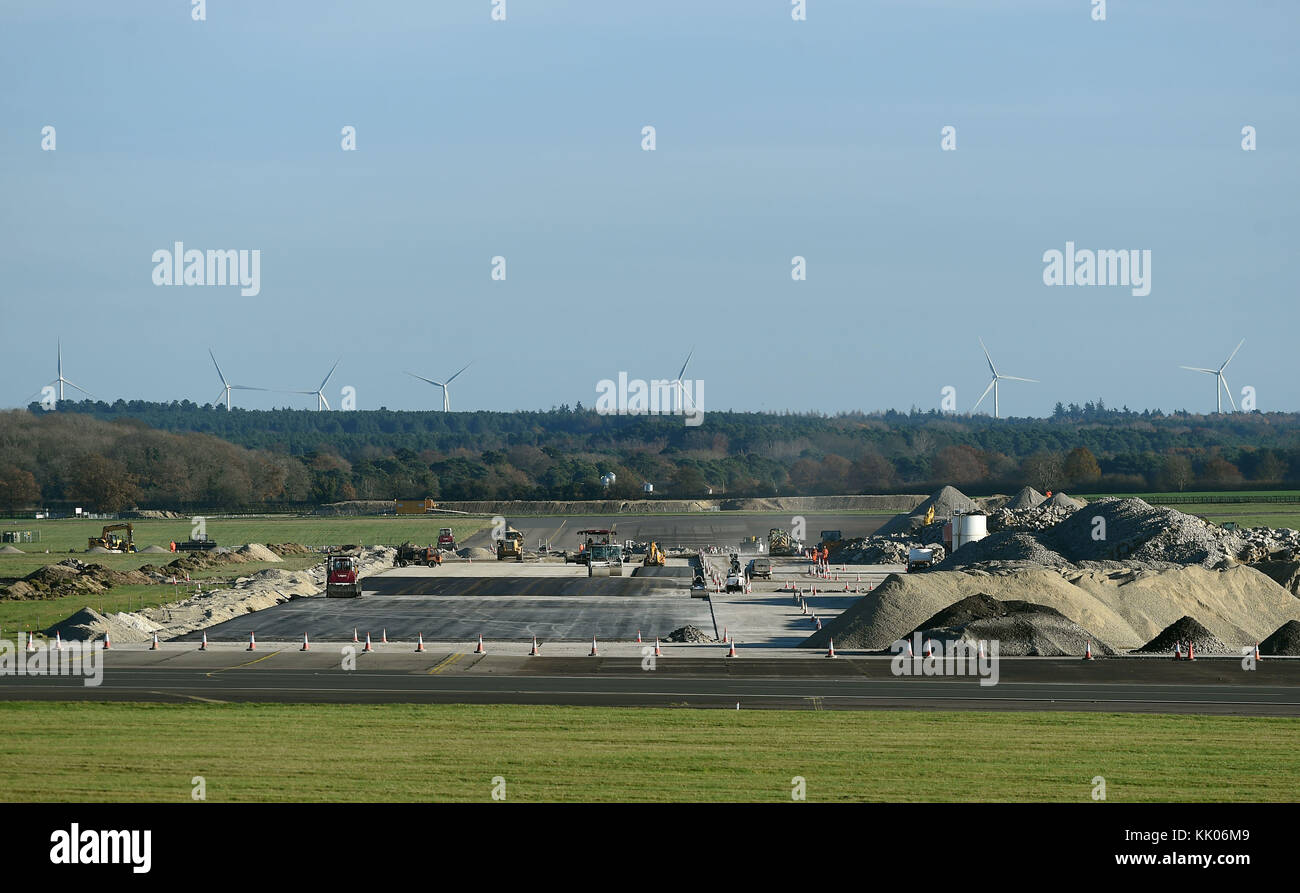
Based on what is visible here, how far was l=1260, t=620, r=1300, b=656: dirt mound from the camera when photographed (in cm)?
4781

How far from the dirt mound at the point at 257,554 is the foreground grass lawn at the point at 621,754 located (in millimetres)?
79283

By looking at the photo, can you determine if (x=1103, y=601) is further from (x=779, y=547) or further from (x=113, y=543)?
(x=113, y=543)

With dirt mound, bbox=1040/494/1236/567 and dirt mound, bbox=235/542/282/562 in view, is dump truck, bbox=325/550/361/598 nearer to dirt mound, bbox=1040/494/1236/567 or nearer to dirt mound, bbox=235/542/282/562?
dirt mound, bbox=235/542/282/562

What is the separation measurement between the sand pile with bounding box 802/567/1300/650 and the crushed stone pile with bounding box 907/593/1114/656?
205 cm

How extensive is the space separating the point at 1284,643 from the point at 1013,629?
33.9 ft

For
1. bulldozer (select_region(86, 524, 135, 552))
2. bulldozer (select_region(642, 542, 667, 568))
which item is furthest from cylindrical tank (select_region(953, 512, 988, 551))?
bulldozer (select_region(86, 524, 135, 552))

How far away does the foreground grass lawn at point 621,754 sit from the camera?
68.4 ft

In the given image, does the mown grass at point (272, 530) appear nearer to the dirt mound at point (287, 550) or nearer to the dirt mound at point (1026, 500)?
the dirt mound at point (287, 550)

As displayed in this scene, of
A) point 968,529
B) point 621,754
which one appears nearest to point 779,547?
point 968,529

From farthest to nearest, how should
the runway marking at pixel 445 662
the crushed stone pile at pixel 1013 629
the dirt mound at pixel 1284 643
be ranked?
1. the dirt mound at pixel 1284 643
2. the crushed stone pile at pixel 1013 629
3. the runway marking at pixel 445 662

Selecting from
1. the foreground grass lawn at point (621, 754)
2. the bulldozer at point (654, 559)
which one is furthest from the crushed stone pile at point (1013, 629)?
the bulldozer at point (654, 559)

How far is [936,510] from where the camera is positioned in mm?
132500
